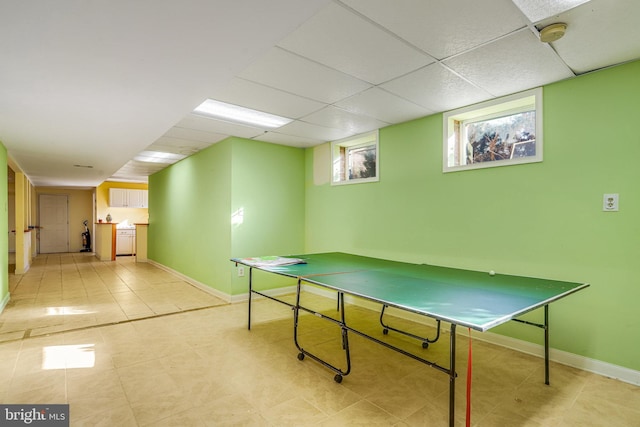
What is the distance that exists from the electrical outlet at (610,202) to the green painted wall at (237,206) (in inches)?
152

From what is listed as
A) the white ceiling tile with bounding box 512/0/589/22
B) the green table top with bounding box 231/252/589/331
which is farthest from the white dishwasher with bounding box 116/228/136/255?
the white ceiling tile with bounding box 512/0/589/22

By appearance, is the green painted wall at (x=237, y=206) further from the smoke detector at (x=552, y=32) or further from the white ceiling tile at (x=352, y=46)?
the smoke detector at (x=552, y=32)

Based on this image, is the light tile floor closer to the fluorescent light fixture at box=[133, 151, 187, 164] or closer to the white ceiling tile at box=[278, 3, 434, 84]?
the white ceiling tile at box=[278, 3, 434, 84]

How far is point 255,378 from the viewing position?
2428 mm

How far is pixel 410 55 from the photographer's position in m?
2.31

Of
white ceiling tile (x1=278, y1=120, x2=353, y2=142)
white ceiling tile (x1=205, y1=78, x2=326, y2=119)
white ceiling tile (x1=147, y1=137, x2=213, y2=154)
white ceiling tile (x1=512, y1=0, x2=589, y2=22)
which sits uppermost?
white ceiling tile (x1=512, y1=0, x2=589, y2=22)

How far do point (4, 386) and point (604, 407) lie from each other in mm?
4119

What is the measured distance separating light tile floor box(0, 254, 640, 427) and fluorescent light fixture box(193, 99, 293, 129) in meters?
2.40

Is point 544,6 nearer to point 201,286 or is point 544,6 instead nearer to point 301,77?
point 301,77

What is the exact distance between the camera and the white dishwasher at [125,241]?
1001 centimetres

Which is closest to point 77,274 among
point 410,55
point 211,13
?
point 211,13

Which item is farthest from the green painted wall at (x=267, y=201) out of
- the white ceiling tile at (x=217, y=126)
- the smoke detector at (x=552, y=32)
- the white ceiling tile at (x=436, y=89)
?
the smoke detector at (x=552, y=32)

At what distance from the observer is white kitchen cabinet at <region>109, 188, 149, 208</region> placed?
10.1 metres

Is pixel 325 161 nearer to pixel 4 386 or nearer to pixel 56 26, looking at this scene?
pixel 56 26
